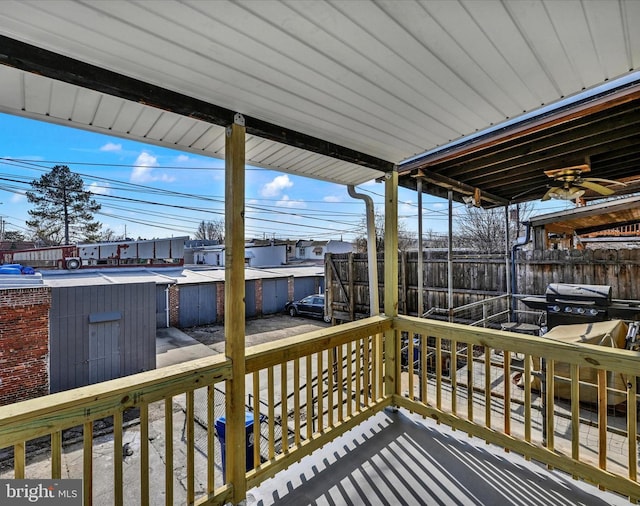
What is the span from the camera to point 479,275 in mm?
7398

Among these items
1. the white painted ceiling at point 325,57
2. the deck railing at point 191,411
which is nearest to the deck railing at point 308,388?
the deck railing at point 191,411

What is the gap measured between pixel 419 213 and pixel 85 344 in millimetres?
7158

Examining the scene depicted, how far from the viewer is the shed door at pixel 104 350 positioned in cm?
711

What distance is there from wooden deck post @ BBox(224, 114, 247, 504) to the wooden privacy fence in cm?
645

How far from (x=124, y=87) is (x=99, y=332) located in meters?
7.33

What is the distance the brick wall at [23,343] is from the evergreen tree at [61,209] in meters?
11.2

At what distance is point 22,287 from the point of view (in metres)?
5.72

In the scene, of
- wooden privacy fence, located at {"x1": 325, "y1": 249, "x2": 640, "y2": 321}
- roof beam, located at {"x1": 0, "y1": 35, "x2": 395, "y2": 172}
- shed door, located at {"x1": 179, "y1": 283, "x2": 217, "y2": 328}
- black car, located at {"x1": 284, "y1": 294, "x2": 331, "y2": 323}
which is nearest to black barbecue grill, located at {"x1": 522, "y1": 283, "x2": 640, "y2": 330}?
wooden privacy fence, located at {"x1": 325, "y1": 249, "x2": 640, "y2": 321}

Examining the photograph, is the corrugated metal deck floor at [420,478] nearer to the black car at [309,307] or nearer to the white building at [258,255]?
the black car at [309,307]

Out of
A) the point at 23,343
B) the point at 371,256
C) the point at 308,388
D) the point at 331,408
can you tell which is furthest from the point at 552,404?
the point at 23,343

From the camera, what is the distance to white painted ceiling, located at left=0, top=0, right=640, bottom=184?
3.55 ft

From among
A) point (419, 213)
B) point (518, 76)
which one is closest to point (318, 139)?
point (518, 76)

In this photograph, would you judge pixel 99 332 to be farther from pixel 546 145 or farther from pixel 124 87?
pixel 546 145

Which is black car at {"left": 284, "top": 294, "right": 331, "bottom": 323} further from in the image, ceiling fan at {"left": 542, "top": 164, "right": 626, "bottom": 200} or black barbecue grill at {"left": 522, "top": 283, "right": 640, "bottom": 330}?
ceiling fan at {"left": 542, "top": 164, "right": 626, "bottom": 200}
